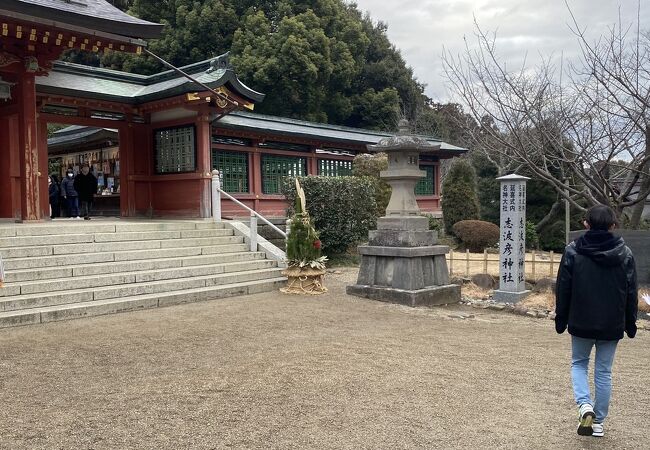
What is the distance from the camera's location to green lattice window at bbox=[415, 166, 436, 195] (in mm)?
22719

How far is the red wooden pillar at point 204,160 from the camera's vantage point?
13.7m

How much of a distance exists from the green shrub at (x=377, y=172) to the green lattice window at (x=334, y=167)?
202 centimetres

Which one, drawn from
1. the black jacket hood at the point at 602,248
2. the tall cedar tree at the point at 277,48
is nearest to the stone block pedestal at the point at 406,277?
the black jacket hood at the point at 602,248

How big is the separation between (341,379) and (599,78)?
22.4 ft

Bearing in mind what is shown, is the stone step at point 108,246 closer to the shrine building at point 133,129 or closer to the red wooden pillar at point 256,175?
the shrine building at point 133,129

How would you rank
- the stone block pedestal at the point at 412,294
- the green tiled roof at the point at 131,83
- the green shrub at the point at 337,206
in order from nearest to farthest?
1. the stone block pedestal at the point at 412,294
2. the green tiled roof at the point at 131,83
3. the green shrub at the point at 337,206

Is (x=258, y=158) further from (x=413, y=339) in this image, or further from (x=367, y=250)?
(x=413, y=339)

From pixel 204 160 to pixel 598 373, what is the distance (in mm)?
11396


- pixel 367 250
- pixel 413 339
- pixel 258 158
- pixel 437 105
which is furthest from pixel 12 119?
pixel 437 105

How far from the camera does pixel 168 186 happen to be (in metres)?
14.7

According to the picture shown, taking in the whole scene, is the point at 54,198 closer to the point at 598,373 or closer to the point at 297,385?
the point at 297,385

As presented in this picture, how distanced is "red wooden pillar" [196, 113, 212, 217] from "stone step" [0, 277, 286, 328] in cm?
374

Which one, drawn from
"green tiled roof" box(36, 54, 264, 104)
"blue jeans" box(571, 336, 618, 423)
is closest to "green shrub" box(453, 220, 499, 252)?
"green tiled roof" box(36, 54, 264, 104)

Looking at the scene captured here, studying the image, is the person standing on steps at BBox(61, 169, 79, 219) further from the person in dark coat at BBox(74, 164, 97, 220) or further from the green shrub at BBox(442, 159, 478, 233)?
the green shrub at BBox(442, 159, 478, 233)
